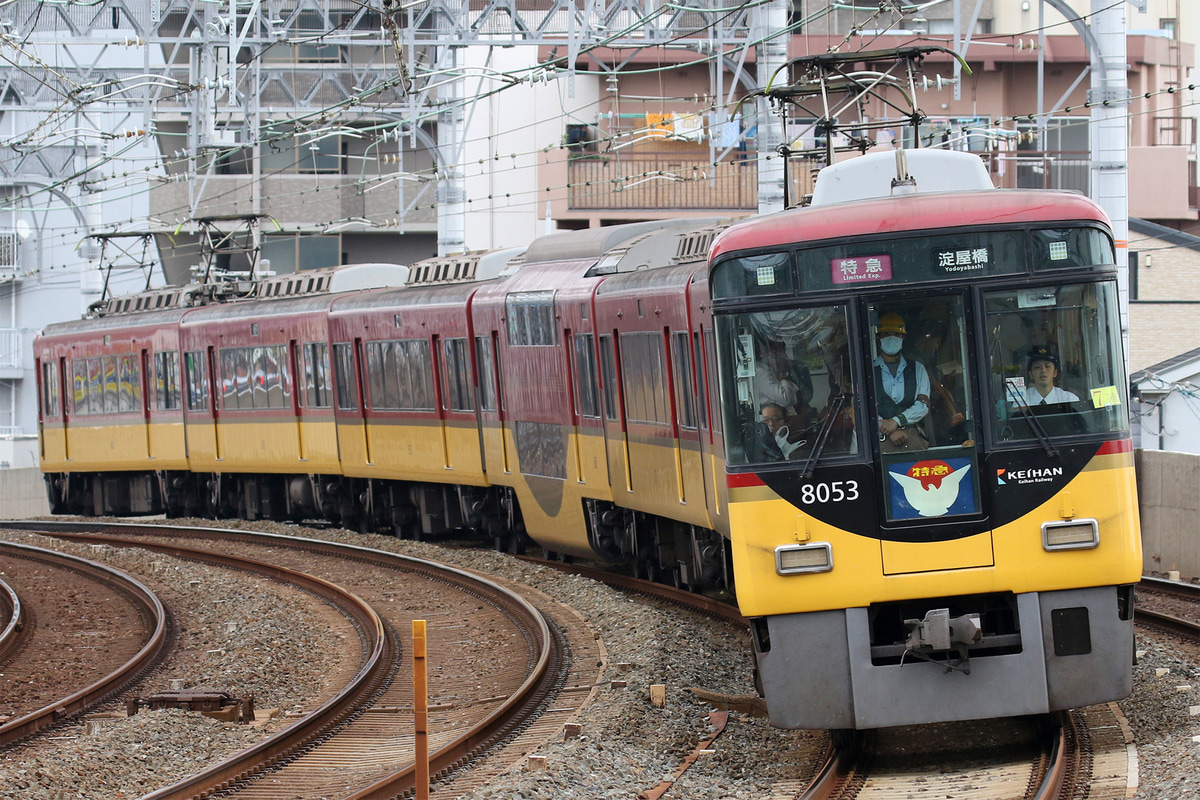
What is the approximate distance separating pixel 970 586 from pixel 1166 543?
775 centimetres

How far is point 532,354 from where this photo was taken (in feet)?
49.3

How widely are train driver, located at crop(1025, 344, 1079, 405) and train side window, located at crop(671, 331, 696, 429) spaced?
3.22m

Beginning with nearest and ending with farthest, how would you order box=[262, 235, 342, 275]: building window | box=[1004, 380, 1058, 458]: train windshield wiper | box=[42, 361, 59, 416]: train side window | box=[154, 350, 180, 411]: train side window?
1. box=[1004, 380, 1058, 458]: train windshield wiper
2. box=[154, 350, 180, 411]: train side window
3. box=[42, 361, 59, 416]: train side window
4. box=[262, 235, 342, 275]: building window

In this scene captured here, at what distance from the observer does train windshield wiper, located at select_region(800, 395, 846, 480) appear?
25.6ft

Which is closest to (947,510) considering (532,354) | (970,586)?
(970,586)

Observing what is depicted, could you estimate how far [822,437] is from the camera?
25.7 feet

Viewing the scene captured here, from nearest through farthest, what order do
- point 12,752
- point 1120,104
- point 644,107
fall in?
point 12,752 → point 1120,104 → point 644,107

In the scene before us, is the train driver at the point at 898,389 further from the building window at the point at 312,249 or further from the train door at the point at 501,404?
the building window at the point at 312,249

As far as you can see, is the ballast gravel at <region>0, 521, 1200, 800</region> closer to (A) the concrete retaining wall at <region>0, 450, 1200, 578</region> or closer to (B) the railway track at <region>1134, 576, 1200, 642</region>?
(B) the railway track at <region>1134, 576, 1200, 642</region>

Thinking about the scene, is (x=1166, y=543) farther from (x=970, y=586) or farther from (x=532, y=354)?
(x=970, y=586)

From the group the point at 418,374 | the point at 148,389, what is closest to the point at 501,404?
the point at 418,374

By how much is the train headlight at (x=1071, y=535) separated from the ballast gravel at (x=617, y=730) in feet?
3.03

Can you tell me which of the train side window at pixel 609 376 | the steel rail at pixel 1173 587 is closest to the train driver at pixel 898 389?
the train side window at pixel 609 376

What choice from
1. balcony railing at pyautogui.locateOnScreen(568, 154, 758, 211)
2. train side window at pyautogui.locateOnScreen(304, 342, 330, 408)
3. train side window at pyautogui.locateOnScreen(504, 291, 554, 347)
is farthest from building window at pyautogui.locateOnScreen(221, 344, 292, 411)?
balcony railing at pyautogui.locateOnScreen(568, 154, 758, 211)
